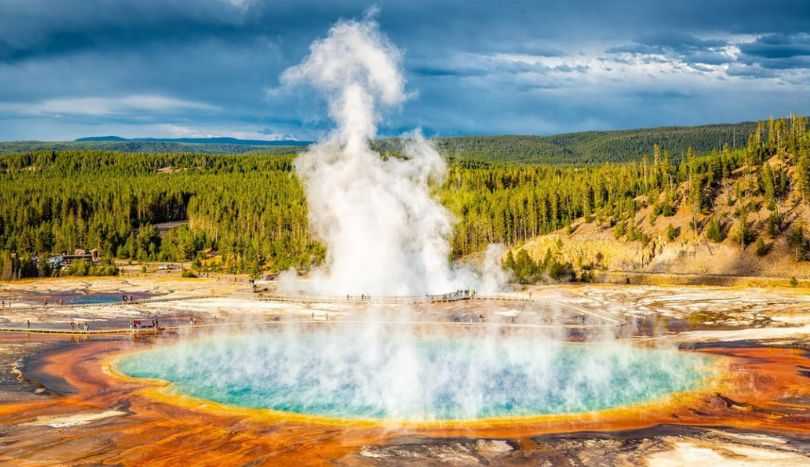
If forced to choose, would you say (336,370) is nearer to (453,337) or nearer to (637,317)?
(453,337)

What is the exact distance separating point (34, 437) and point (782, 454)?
86.0 feet

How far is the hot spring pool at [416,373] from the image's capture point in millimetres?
30688

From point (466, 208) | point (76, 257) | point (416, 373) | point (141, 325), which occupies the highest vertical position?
point (466, 208)

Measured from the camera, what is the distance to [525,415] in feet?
94.1

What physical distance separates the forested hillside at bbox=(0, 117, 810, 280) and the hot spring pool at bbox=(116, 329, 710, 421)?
36.6 metres

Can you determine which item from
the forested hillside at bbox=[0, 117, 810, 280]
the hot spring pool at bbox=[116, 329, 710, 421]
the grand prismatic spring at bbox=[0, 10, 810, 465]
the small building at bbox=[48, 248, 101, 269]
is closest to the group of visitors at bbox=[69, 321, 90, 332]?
the grand prismatic spring at bbox=[0, 10, 810, 465]

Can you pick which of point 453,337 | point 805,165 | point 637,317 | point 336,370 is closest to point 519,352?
point 453,337

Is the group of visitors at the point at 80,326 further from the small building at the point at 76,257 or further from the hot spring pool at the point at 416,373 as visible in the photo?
the small building at the point at 76,257

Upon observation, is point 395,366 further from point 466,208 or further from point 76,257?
point 76,257

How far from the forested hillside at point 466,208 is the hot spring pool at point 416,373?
1441 inches

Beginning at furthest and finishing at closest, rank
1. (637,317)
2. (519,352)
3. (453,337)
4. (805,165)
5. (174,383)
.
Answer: (805,165)
(637,317)
(453,337)
(519,352)
(174,383)

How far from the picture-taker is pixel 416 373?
121 feet

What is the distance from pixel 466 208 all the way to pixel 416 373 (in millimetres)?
83575

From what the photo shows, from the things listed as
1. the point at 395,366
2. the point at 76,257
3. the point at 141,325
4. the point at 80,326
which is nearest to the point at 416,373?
the point at 395,366
